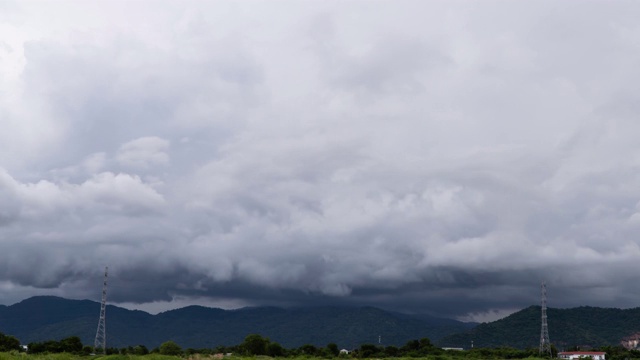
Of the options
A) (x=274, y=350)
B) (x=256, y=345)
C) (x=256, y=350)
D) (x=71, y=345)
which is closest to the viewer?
(x=274, y=350)

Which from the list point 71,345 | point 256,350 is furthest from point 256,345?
point 71,345

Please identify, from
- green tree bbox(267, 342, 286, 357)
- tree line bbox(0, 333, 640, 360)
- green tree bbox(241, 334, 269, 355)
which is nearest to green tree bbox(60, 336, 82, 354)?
tree line bbox(0, 333, 640, 360)

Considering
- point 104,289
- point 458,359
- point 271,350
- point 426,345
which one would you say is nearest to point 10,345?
point 104,289

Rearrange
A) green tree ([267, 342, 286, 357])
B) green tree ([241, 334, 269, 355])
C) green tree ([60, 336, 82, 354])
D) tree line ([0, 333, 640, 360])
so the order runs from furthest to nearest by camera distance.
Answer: green tree ([241, 334, 269, 355]) < green tree ([267, 342, 286, 357]) < green tree ([60, 336, 82, 354]) < tree line ([0, 333, 640, 360])

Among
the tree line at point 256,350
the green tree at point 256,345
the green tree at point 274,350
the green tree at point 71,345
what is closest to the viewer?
the tree line at point 256,350

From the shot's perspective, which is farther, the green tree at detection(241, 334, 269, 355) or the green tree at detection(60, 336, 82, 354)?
the green tree at detection(241, 334, 269, 355)

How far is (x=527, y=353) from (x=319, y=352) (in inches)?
2409

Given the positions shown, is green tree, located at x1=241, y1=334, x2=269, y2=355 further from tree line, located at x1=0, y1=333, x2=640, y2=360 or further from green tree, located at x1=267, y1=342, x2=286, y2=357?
green tree, located at x1=267, y1=342, x2=286, y2=357

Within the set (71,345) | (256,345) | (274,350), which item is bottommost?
(274,350)

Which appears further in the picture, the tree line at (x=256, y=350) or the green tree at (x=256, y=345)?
the green tree at (x=256, y=345)

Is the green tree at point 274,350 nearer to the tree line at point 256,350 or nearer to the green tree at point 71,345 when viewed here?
the tree line at point 256,350

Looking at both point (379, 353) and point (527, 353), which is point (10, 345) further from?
point (527, 353)

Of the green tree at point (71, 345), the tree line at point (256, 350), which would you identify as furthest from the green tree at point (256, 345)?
the green tree at point (71, 345)

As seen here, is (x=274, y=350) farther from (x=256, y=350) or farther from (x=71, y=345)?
(x=71, y=345)
